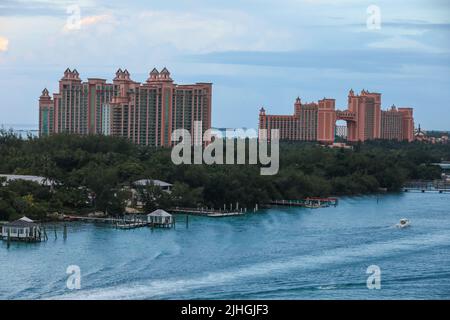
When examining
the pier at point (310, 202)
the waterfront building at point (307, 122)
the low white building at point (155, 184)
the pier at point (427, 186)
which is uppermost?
the waterfront building at point (307, 122)

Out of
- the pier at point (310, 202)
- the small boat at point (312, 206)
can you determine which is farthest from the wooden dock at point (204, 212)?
the small boat at point (312, 206)

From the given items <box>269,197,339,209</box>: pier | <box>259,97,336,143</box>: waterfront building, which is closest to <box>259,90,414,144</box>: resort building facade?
<box>259,97,336,143</box>: waterfront building

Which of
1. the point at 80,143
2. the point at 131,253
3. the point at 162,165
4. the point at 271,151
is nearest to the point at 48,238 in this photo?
the point at 131,253

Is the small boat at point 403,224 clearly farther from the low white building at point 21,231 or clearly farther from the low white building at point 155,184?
the low white building at point 21,231

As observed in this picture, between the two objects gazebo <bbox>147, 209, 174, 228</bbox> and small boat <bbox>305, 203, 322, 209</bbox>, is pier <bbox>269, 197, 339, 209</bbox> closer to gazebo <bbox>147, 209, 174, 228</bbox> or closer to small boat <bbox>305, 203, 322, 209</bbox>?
small boat <bbox>305, 203, 322, 209</bbox>

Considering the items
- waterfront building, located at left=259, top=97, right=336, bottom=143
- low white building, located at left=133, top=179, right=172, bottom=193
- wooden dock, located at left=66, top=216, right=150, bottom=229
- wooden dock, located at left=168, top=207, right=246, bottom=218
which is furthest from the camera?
waterfront building, located at left=259, top=97, right=336, bottom=143

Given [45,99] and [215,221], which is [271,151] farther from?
[45,99]

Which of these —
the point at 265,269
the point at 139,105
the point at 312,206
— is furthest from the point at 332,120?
the point at 265,269
